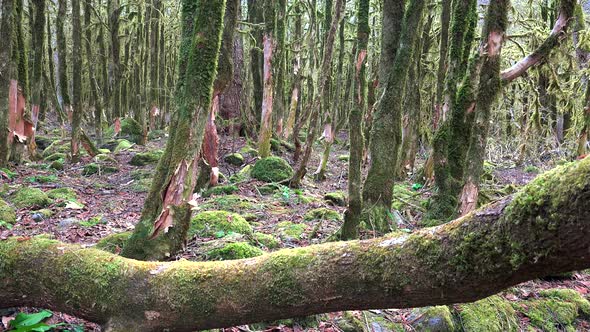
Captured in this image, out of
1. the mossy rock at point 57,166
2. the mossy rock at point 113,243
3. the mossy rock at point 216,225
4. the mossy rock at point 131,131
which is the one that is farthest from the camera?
the mossy rock at point 131,131

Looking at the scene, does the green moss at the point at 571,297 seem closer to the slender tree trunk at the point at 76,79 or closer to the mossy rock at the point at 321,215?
the mossy rock at the point at 321,215

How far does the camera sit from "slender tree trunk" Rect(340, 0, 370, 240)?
222 inches

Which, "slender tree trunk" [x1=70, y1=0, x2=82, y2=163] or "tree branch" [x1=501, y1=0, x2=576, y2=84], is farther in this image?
"slender tree trunk" [x1=70, y1=0, x2=82, y2=163]

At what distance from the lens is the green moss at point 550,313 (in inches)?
216

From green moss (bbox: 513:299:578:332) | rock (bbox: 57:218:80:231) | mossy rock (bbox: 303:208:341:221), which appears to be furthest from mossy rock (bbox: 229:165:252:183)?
green moss (bbox: 513:299:578:332)

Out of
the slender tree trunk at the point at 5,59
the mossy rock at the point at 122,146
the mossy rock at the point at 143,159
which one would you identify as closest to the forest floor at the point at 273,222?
the mossy rock at the point at 143,159

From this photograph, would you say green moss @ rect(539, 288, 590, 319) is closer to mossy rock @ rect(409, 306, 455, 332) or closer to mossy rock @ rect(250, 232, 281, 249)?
mossy rock @ rect(409, 306, 455, 332)

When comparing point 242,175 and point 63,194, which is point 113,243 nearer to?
point 63,194

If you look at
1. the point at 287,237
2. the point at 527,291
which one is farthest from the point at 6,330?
the point at 527,291

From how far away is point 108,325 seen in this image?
10.6 ft

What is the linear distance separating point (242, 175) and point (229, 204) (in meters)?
2.84

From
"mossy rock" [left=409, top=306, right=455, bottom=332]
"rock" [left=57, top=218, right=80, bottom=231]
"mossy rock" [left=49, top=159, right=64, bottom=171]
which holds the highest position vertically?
"mossy rock" [left=49, top=159, right=64, bottom=171]

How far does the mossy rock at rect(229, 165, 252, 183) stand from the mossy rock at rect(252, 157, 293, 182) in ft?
0.80

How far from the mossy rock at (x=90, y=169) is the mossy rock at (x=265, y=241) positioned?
291 inches
